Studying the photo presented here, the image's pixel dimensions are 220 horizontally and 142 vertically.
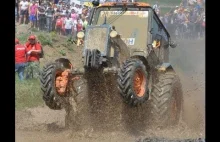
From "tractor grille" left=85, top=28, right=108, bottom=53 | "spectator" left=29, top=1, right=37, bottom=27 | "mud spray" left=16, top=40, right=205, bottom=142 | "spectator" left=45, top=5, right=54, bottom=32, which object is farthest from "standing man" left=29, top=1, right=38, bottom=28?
"tractor grille" left=85, top=28, right=108, bottom=53

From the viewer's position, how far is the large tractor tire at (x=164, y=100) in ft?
27.5

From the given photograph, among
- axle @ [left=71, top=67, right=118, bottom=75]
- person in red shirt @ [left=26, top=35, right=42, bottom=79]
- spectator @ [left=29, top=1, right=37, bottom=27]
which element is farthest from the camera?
spectator @ [left=29, top=1, right=37, bottom=27]

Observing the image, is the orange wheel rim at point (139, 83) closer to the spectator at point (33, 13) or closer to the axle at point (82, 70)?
the axle at point (82, 70)

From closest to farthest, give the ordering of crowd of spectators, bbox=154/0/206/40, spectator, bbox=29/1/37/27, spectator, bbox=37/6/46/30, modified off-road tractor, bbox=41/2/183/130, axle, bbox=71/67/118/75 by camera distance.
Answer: modified off-road tractor, bbox=41/2/183/130 → axle, bbox=71/67/118/75 → spectator, bbox=29/1/37/27 → spectator, bbox=37/6/46/30 → crowd of spectators, bbox=154/0/206/40

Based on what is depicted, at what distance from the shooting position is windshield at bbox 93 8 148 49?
9.09m

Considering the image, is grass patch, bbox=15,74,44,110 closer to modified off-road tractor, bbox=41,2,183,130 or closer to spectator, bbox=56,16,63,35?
modified off-road tractor, bbox=41,2,183,130

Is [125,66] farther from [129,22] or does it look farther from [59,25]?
[59,25]

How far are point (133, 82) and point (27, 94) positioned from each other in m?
5.04

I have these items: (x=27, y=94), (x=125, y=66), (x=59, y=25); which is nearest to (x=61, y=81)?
(x=125, y=66)

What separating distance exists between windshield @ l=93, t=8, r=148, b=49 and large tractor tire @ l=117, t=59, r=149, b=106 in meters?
1.20

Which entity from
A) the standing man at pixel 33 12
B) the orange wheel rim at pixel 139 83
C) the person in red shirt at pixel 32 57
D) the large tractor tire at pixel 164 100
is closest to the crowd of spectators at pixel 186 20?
the standing man at pixel 33 12

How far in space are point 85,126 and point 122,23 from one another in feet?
7.25

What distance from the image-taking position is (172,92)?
8758 mm

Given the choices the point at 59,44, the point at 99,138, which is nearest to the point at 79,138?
the point at 99,138
